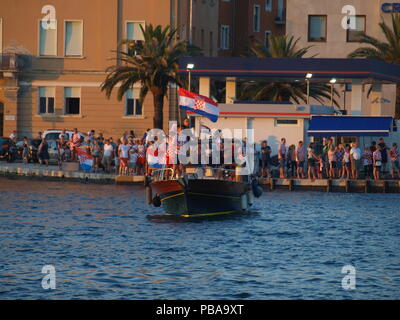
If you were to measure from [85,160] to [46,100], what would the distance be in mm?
18027

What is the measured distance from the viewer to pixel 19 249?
3250cm

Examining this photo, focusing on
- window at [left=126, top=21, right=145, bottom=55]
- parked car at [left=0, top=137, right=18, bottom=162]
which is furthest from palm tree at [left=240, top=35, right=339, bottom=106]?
parked car at [left=0, top=137, right=18, bottom=162]

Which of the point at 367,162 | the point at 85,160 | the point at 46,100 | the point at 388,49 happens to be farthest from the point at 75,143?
the point at 388,49

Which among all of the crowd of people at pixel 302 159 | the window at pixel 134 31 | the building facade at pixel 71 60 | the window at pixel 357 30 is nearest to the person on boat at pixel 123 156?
the crowd of people at pixel 302 159

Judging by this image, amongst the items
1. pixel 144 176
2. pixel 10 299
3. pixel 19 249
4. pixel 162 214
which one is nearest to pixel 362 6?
pixel 144 176

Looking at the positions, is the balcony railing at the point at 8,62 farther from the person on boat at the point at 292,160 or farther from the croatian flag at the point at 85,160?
the person on boat at the point at 292,160

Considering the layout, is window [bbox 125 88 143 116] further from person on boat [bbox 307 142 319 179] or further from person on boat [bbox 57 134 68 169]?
person on boat [bbox 307 142 319 179]

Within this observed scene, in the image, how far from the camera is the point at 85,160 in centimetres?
5591

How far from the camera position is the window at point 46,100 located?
73.0m

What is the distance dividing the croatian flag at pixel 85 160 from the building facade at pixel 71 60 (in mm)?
16132

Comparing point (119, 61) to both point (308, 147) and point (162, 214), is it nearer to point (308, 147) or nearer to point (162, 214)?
point (308, 147)

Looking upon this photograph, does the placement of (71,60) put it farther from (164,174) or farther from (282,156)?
(164,174)

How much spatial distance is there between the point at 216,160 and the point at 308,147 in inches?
582

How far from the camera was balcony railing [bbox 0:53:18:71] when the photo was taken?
2798 inches
